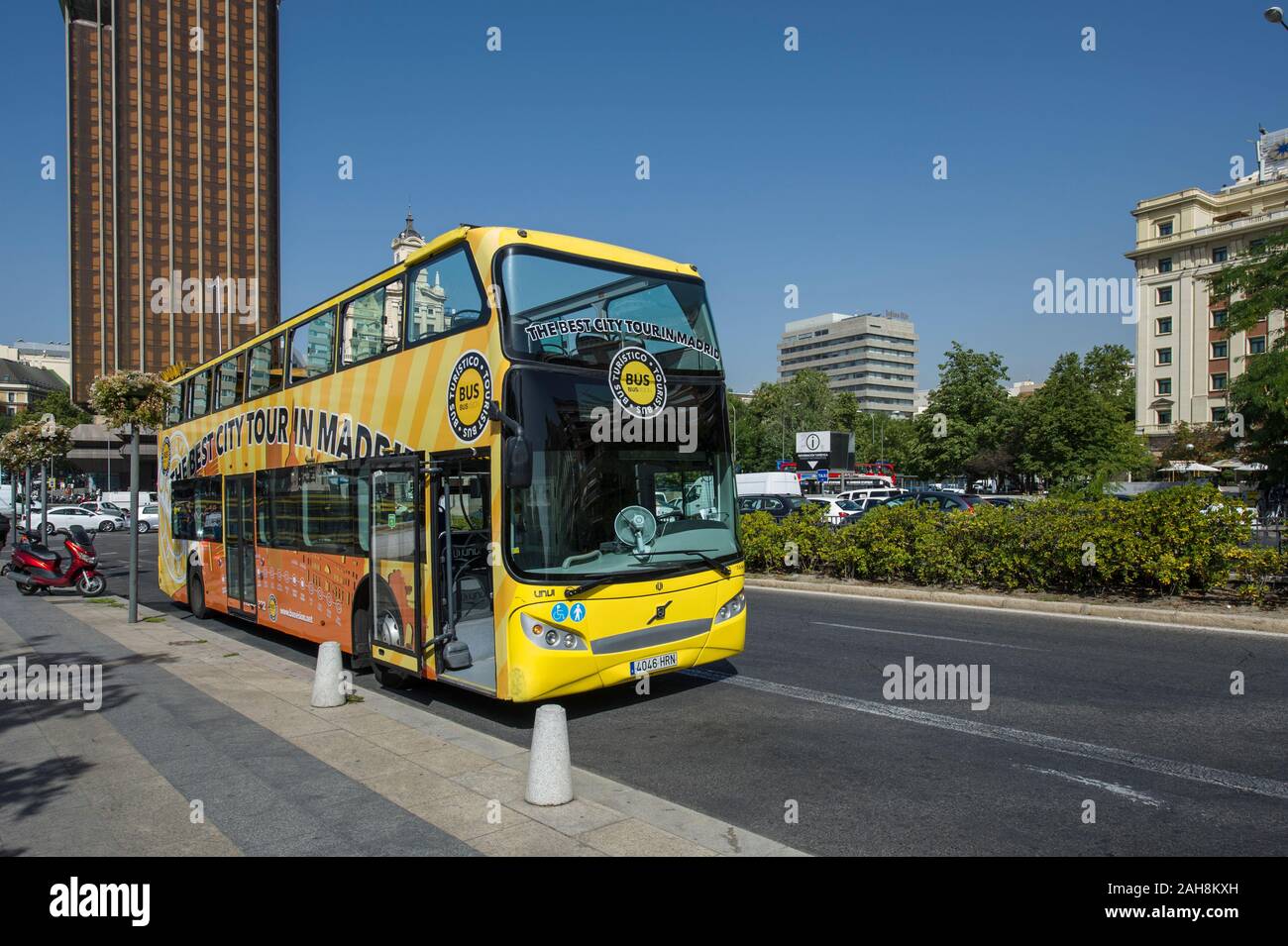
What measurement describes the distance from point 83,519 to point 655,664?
150ft

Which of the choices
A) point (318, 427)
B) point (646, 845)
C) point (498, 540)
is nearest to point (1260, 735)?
point (646, 845)

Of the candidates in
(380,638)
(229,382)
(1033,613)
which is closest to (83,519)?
(229,382)

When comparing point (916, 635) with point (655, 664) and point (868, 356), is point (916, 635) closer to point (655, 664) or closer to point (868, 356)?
point (655, 664)

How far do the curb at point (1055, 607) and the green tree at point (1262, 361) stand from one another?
7142mm

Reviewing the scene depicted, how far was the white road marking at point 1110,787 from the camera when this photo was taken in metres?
5.32

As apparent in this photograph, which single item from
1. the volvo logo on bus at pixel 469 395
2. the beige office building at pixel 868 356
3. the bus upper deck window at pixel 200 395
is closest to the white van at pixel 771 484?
the bus upper deck window at pixel 200 395

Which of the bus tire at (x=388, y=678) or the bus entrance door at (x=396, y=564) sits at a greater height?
the bus entrance door at (x=396, y=564)

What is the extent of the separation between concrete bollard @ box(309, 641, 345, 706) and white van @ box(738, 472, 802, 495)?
38.3 metres

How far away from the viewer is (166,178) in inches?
4102

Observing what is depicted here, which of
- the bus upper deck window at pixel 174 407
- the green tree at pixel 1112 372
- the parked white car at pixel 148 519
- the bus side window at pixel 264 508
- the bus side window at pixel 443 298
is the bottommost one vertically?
the parked white car at pixel 148 519

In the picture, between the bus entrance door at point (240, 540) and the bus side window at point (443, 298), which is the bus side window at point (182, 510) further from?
the bus side window at point (443, 298)

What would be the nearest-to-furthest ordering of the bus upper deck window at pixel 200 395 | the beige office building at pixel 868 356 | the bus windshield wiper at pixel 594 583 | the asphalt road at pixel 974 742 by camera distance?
the asphalt road at pixel 974 742, the bus windshield wiper at pixel 594 583, the bus upper deck window at pixel 200 395, the beige office building at pixel 868 356

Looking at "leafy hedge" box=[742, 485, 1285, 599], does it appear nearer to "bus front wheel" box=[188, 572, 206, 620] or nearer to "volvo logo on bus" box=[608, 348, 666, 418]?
"volvo logo on bus" box=[608, 348, 666, 418]

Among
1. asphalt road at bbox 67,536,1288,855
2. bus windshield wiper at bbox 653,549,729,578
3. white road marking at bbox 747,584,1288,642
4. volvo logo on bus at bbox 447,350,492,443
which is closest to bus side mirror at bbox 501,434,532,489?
volvo logo on bus at bbox 447,350,492,443
